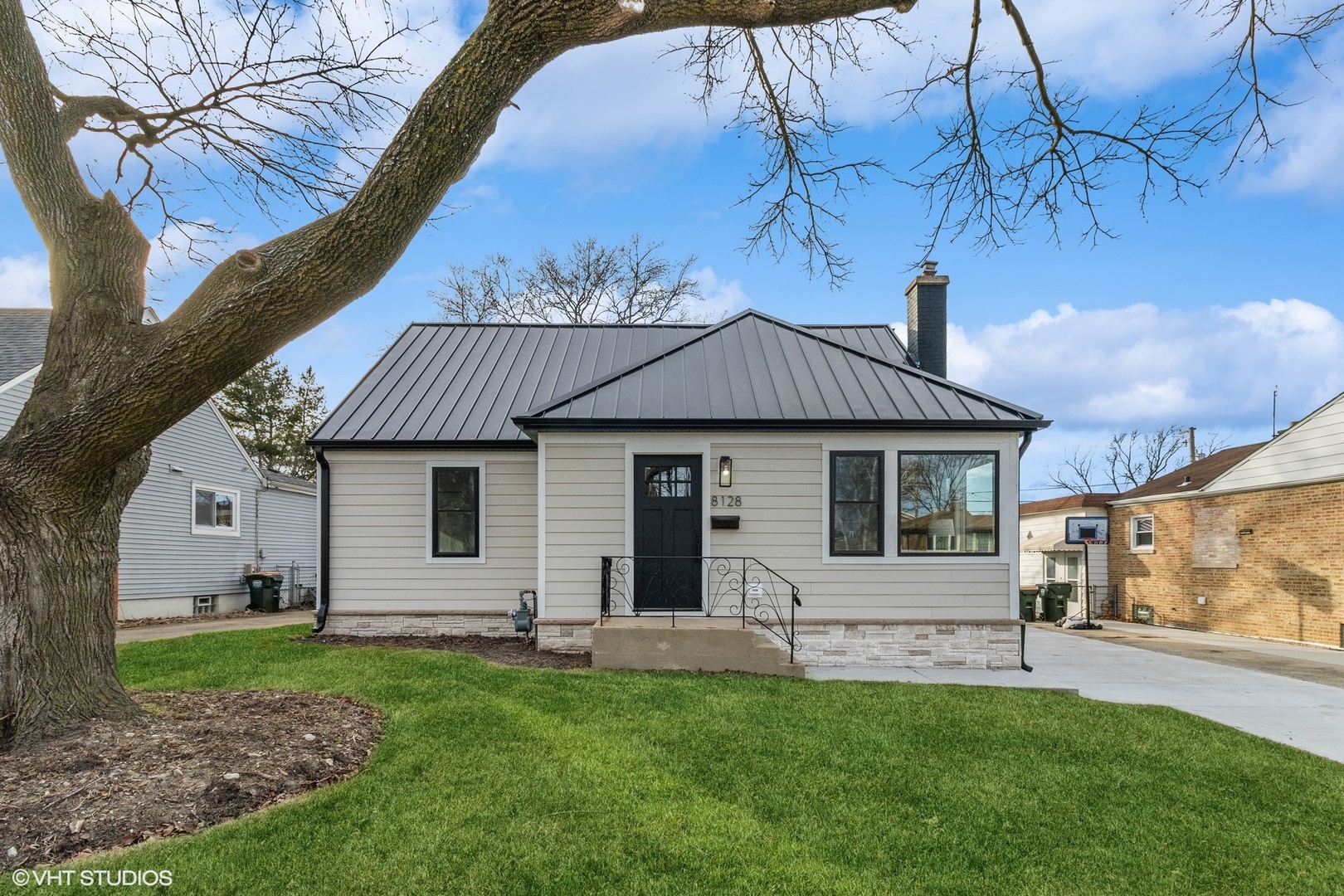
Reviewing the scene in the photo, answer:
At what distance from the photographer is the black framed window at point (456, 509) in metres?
10.1

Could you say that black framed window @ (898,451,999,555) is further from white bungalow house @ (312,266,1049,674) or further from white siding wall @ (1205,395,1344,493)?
white siding wall @ (1205,395,1344,493)

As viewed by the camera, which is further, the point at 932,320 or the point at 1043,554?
the point at 1043,554

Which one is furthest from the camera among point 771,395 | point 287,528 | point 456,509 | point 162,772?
point 287,528

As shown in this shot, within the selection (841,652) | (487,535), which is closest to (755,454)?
(841,652)

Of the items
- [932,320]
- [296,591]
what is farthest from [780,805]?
[296,591]

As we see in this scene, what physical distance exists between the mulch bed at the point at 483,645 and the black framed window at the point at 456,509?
124cm

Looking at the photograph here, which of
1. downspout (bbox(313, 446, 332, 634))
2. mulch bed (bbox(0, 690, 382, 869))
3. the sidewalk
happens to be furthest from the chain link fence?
mulch bed (bbox(0, 690, 382, 869))

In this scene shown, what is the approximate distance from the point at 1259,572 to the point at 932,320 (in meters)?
8.81

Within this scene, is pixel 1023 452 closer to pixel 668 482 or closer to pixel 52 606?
pixel 668 482

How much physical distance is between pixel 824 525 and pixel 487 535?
4863 millimetres

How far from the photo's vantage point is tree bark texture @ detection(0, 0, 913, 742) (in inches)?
162

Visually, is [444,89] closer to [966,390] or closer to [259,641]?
[966,390]

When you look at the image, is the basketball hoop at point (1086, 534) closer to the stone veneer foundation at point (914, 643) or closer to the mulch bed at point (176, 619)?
the stone veneer foundation at point (914, 643)

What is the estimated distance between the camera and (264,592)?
1636cm
